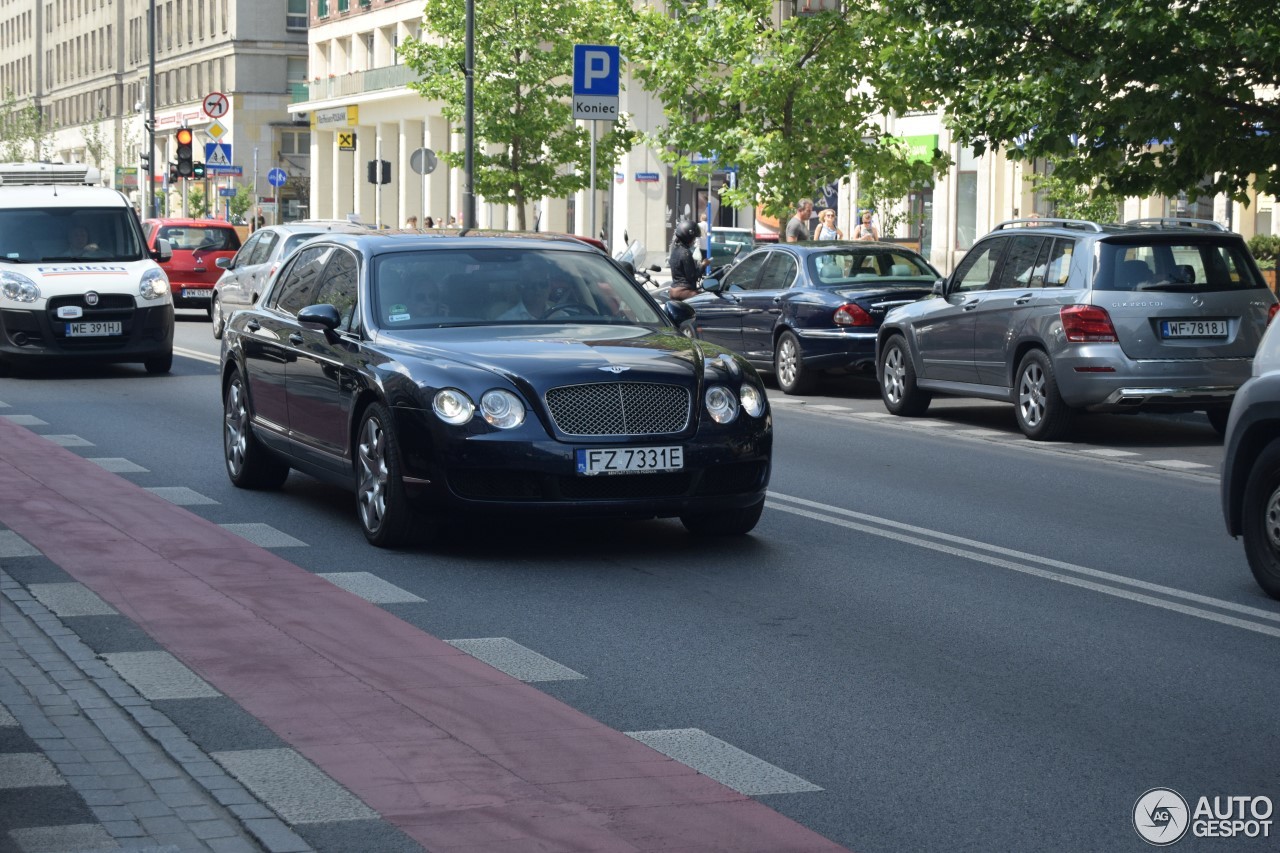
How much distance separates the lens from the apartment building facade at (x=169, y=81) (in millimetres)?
94562

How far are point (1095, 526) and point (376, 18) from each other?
68457mm

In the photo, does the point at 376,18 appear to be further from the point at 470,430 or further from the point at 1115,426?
the point at 470,430

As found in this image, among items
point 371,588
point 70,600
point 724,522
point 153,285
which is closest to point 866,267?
point 153,285

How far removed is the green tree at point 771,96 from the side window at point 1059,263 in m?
12.5

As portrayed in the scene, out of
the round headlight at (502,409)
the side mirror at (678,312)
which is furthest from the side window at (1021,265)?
the round headlight at (502,409)

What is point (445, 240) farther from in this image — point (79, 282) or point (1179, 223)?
point (79, 282)

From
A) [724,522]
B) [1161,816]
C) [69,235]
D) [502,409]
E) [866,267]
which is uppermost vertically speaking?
[69,235]

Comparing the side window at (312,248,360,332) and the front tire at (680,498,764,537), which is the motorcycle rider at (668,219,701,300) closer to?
the side window at (312,248,360,332)

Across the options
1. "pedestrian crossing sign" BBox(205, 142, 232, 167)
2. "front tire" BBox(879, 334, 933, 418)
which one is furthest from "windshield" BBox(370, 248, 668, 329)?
"pedestrian crossing sign" BBox(205, 142, 232, 167)

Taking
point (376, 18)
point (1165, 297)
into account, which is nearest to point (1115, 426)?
point (1165, 297)

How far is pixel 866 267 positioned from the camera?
20.8m

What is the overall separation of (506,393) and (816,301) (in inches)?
450

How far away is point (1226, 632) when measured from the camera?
7773 millimetres

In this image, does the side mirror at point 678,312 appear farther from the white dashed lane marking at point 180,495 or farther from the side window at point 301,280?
the white dashed lane marking at point 180,495
